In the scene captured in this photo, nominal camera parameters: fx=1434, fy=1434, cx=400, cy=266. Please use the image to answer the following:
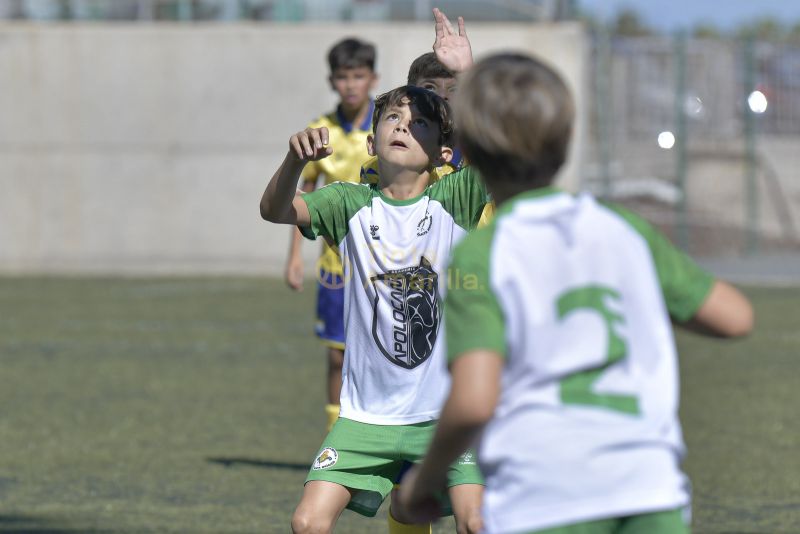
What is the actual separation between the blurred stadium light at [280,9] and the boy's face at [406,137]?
1606 cm

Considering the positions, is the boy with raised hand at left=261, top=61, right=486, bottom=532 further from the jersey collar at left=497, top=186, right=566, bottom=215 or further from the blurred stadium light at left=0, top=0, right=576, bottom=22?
the blurred stadium light at left=0, top=0, right=576, bottom=22

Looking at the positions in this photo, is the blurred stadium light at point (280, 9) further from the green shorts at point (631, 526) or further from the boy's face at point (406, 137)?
the green shorts at point (631, 526)

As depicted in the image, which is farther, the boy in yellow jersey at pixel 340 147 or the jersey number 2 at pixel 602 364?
the boy in yellow jersey at pixel 340 147

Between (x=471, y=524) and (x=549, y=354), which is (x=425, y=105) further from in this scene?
(x=549, y=354)

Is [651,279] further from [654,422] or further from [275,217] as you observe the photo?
[275,217]

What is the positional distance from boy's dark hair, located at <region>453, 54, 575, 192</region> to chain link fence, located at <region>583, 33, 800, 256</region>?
61.5 feet

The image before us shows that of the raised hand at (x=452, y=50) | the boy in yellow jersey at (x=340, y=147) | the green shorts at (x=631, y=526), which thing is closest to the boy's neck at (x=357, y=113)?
→ the boy in yellow jersey at (x=340, y=147)

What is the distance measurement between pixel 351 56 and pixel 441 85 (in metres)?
2.64

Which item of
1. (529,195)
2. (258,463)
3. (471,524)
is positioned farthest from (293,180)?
(258,463)

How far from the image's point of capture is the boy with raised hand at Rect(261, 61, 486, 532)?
429 cm

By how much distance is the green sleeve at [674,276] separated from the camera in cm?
271

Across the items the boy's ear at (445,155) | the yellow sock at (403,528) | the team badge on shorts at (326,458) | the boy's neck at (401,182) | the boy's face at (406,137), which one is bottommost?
the yellow sock at (403,528)

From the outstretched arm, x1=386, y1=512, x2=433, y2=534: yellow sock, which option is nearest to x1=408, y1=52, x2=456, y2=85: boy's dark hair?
the outstretched arm

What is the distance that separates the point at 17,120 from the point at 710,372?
12867mm
